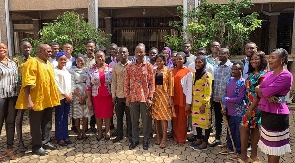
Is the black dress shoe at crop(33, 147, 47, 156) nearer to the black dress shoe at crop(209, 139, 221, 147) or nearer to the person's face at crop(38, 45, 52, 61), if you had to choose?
the person's face at crop(38, 45, 52, 61)

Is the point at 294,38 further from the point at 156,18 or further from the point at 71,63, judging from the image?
the point at 71,63

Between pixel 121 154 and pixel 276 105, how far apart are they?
2.51 meters

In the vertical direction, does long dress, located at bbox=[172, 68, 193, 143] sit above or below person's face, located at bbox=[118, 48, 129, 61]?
below

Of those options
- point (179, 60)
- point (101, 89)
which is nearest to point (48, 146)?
point (101, 89)

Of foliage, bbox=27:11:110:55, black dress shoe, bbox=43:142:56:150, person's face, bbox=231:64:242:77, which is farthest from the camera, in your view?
foliage, bbox=27:11:110:55

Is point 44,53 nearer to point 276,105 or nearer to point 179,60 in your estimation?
point 179,60

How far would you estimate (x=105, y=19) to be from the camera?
34.6ft

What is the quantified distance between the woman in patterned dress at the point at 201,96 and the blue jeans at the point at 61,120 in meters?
2.30

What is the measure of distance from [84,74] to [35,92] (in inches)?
36.8

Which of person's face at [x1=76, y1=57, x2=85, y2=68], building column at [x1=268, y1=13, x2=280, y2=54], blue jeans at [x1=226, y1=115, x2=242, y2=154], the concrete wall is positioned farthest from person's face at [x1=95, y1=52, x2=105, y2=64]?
building column at [x1=268, y1=13, x2=280, y2=54]

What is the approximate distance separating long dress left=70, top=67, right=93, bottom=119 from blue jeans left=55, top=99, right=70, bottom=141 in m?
0.14

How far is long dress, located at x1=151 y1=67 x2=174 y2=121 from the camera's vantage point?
4262 millimetres

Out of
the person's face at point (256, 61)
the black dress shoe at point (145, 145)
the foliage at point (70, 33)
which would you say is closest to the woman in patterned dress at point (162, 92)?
the black dress shoe at point (145, 145)

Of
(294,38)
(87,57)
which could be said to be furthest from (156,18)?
(87,57)
